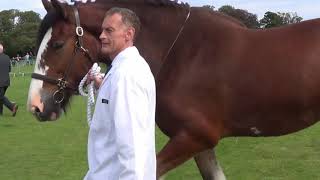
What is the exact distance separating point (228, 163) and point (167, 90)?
3667 mm

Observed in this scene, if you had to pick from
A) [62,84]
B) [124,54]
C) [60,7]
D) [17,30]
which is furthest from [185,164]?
[17,30]

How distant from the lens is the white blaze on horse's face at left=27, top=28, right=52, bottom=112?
4441 mm

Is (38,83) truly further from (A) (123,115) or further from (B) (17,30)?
(B) (17,30)

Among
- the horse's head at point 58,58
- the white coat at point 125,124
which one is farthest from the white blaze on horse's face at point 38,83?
the white coat at point 125,124

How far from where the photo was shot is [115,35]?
278cm

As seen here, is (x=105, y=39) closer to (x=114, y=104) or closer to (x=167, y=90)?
(x=114, y=104)

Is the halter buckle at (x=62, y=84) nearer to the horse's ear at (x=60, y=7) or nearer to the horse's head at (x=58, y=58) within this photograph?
the horse's head at (x=58, y=58)

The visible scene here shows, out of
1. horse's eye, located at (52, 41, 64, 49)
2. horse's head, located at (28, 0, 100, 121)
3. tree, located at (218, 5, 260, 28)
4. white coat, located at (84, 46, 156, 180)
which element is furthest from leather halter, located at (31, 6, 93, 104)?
white coat, located at (84, 46, 156, 180)

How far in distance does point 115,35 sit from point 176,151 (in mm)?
1927

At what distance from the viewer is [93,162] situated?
2881mm

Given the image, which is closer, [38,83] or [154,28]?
[38,83]

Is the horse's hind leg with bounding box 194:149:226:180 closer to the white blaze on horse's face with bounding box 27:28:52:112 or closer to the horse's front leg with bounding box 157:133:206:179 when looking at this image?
the horse's front leg with bounding box 157:133:206:179

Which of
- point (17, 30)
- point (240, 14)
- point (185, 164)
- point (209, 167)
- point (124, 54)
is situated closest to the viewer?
point (124, 54)

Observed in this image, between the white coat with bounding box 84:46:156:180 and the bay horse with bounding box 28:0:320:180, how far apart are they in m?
1.71
